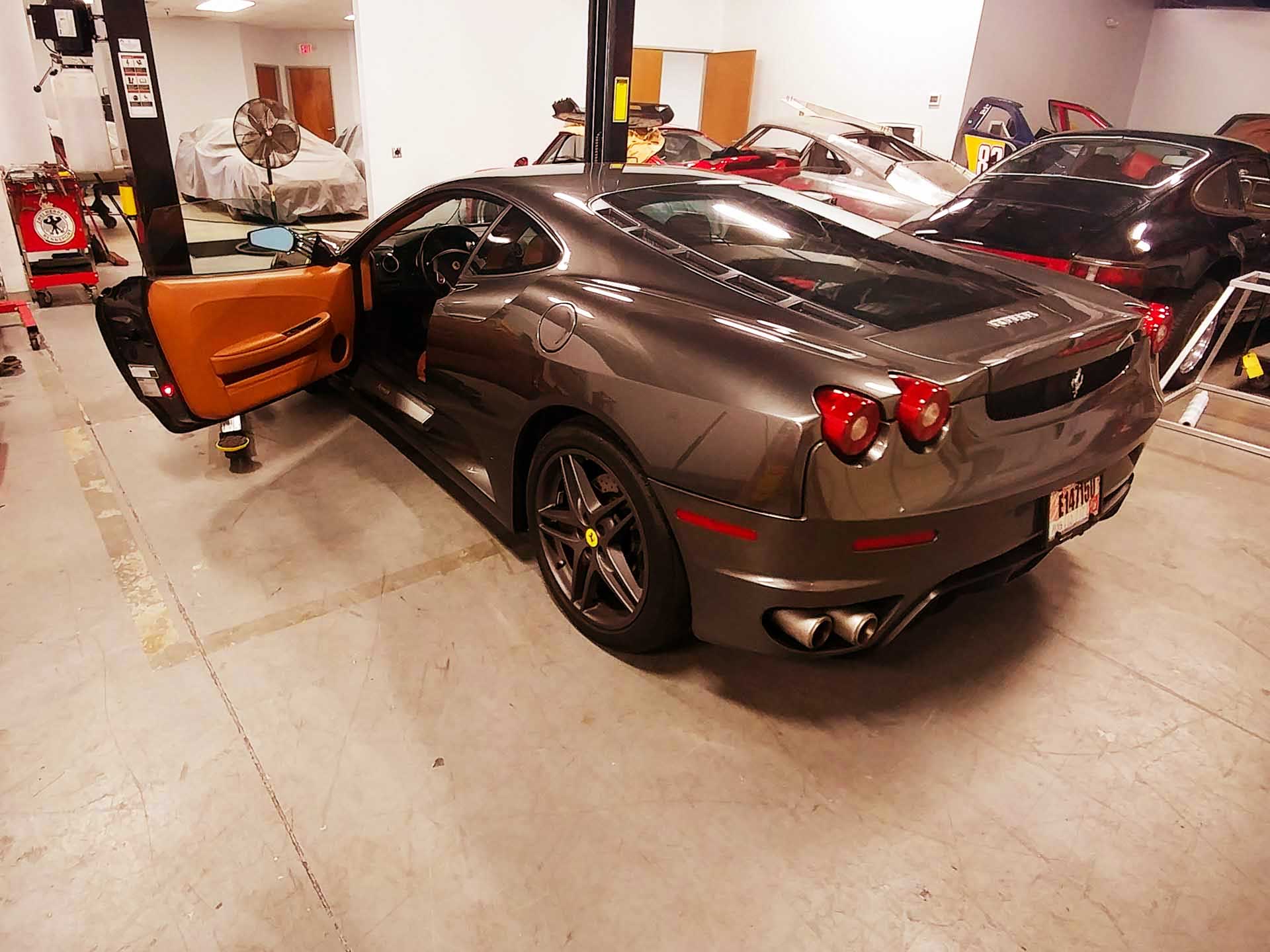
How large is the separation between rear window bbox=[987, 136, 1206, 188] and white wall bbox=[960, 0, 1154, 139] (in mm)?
5728

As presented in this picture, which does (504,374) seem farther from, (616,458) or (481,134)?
(481,134)

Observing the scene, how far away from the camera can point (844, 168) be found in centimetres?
706

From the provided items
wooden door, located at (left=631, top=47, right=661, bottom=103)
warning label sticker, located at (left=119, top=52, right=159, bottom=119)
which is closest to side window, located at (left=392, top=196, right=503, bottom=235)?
warning label sticker, located at (left=119, top=52, right=159, bottom=119)

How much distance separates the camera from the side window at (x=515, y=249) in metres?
2.34

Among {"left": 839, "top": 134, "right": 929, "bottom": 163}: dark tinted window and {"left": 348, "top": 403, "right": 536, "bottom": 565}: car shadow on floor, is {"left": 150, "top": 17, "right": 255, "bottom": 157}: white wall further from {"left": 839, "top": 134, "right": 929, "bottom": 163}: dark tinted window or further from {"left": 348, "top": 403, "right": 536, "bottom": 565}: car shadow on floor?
{"left": 348, "top": 403, "right": 536, "bottom": 565}: car shadow on floor

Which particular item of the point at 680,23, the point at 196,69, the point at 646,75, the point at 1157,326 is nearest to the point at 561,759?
the point at 1157,326

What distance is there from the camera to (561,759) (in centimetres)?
193

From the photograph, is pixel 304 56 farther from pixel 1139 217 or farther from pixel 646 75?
pixel 1139 217

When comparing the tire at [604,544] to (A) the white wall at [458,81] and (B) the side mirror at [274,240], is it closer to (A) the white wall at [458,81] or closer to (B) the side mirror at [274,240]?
(B) the side mirror at [274,240]

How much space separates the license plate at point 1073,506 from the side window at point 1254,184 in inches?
140

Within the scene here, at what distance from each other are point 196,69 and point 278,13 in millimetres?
3208

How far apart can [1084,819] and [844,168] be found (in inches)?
251

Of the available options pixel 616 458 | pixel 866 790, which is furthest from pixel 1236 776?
pixel 616 458

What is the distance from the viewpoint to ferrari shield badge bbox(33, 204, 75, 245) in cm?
575
